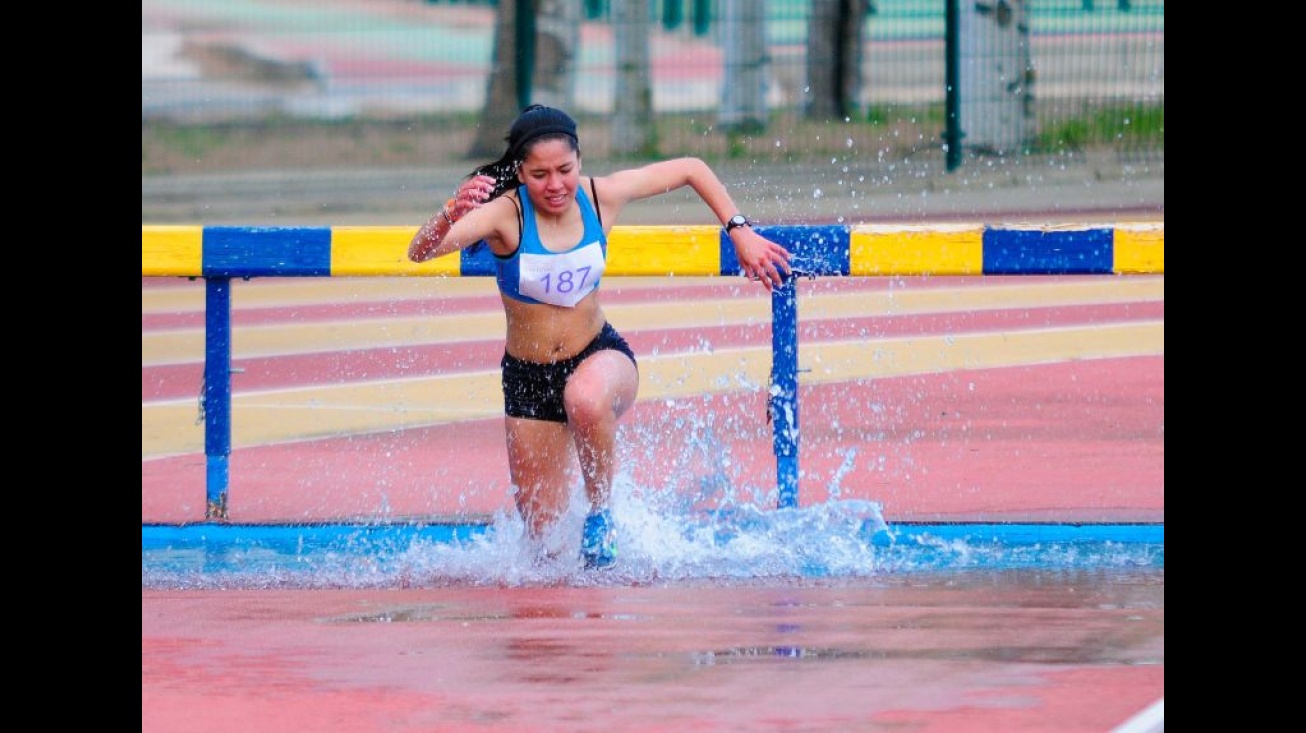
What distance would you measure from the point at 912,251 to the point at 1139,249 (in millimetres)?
844

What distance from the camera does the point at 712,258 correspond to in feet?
28.4

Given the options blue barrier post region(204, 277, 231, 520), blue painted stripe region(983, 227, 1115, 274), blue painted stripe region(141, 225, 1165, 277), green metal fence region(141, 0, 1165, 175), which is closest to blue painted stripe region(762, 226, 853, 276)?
blue painted stripe region(141, 225, 1165, 277)

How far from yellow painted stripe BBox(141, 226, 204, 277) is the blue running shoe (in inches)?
77.4

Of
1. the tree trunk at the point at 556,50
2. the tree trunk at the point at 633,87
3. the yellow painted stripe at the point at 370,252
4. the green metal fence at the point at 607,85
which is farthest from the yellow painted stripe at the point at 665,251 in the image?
the tree trunk at the point at 556,50

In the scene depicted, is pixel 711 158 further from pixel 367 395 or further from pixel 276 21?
pixel 367 395

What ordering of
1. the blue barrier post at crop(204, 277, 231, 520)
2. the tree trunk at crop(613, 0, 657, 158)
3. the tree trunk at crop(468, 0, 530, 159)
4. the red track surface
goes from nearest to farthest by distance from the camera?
the red track surface, the blue barrier post at crop(204, 277, 231, 520), the tree trunk at crop(613, 0, 657, 158), the tree trunk at crop(468, 0, 530, 159)

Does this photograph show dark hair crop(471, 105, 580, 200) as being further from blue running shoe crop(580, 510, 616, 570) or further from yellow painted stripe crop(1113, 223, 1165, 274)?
yellow painted stripe crop(1113, 223, 1165, 274)

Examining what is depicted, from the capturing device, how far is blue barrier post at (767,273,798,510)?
342 inches

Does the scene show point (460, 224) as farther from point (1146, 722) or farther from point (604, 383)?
point (1146, 722)

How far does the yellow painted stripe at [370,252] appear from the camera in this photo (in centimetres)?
873

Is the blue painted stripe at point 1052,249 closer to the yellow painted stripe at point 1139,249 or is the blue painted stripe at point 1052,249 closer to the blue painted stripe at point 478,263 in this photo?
the yellow painted stripe at point 1139,249

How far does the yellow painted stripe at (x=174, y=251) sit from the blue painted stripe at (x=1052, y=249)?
301cm

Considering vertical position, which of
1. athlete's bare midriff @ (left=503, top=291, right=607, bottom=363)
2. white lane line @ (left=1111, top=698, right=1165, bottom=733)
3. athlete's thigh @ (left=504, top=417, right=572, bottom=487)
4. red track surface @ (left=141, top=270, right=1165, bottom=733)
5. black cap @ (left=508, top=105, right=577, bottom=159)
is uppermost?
black cap @ (left=508, top=105, right=577, bottom=159)

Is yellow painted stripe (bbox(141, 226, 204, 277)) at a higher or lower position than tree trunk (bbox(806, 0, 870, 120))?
lower
